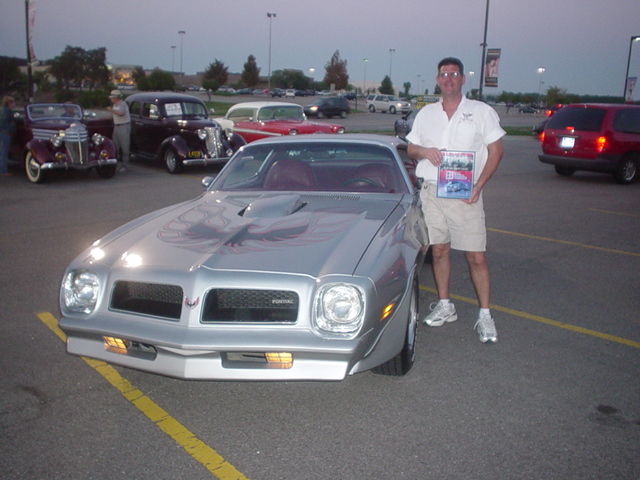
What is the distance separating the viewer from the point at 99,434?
124 inches

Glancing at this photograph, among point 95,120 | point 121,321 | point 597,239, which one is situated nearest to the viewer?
point 121,321

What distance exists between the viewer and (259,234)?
370cm

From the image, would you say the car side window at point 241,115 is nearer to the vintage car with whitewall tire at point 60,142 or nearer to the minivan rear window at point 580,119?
the vintage car with whitewall tire at point 60,142

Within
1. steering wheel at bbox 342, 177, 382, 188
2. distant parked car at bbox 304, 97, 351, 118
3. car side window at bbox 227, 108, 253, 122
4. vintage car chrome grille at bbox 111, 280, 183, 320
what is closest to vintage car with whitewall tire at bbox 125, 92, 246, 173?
car side window at bbox 227, 108, 253, 122

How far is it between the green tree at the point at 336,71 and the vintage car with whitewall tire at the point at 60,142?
74747mm

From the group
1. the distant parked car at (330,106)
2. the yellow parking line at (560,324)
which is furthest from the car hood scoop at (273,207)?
the distant parked car at (330,106)

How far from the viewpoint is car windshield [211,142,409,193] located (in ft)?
16.0

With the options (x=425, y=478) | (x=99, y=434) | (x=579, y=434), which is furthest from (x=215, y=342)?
(x=579, y=434)

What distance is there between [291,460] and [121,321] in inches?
43.6

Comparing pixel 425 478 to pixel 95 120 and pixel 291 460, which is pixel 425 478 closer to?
pixel 291 460

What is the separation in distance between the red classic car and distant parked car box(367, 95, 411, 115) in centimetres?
3703

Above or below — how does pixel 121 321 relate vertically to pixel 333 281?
below

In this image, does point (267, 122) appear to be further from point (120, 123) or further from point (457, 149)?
point (457, 149)

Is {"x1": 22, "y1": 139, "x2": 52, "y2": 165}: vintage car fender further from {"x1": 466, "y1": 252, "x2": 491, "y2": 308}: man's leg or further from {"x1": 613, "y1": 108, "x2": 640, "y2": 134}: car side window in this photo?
{"x1": 613, "y1": 108, "x2": 640, "y2": 134}: car side window
